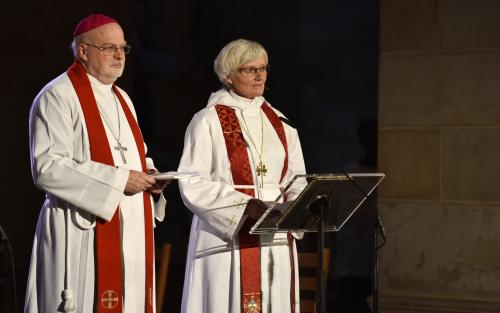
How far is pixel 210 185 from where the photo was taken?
16.9 ft

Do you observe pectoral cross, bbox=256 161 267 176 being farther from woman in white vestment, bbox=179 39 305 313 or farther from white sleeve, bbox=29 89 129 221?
white sleeve, bbox=29 89 129 221

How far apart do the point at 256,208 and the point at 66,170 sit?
3.29 ft

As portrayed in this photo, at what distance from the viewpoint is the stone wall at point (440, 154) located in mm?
6422

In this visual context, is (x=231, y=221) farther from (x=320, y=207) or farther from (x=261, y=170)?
(x=320, y=207)

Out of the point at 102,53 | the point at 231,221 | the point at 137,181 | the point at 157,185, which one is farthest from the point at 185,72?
the point at 137,181

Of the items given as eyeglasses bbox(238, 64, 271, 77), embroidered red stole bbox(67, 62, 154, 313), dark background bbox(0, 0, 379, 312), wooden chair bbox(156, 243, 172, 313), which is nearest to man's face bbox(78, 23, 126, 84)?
embroidered red stole bbox(67, 62, 154, 313)

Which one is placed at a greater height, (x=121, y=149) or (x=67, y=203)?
(x=121, y=149)

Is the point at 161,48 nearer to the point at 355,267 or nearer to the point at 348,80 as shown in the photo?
the point at 348,80

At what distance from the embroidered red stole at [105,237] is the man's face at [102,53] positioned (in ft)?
0.19

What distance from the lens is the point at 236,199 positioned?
510cm

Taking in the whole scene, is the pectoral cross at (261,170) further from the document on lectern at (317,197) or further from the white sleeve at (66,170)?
the white sleeve at (66,170)

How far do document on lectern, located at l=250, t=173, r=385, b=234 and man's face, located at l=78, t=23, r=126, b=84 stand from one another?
107cm

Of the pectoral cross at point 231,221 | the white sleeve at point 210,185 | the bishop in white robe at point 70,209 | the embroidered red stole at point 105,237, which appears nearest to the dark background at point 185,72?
the white sleeve at point 210,185

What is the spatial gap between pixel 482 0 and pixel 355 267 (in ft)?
7.34
